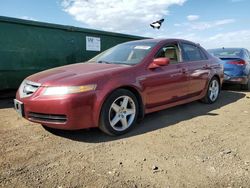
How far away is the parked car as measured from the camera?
12.5 feet

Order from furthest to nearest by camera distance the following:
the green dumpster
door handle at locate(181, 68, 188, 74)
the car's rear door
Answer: the green dumpster, the car's rear door, door handle at locate(181, 68, 188, 74)

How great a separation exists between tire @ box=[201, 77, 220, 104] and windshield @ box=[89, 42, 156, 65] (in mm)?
2052

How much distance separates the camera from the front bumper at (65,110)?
3742 mm

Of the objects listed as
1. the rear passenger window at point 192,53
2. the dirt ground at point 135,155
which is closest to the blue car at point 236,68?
the rear passenger window at point 192,53

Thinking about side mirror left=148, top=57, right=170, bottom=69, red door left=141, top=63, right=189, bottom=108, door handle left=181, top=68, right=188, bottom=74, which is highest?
side mirror left=148, top=57, right=170, bottom=69

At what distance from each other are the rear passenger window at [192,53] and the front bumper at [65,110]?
8.56 feet

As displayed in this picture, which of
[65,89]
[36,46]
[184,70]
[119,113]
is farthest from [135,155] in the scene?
[36,46]

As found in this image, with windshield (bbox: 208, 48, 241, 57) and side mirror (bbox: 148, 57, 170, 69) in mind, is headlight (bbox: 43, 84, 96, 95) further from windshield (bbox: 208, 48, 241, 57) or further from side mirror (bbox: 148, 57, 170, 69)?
windshield (bbox: 208, 48, 241, 57)

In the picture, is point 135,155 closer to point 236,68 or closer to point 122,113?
point 122,113

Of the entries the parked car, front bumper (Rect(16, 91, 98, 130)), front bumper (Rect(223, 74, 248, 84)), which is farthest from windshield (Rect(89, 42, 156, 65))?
front bumper (Rect(223, 74, 248, 84))

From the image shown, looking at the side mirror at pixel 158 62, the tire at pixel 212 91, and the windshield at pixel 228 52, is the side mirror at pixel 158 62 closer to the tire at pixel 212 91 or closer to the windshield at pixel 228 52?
the tire at pixel 212 91

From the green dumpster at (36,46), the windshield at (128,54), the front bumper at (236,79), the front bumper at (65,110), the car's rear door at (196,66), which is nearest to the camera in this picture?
the front bumper at (65,110)

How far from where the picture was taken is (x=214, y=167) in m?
3.22

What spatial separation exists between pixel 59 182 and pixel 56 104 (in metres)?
1.19
